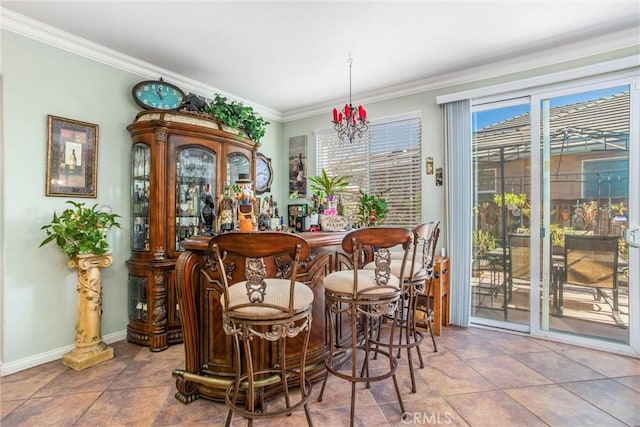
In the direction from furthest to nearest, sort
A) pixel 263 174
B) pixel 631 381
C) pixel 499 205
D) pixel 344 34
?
pixel 263 174 → pixel 499 205 → pixel 344 34 → pixel 631 381

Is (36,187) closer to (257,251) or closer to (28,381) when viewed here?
(28,381)

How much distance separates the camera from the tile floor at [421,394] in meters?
1.79

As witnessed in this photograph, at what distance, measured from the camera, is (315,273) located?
6.92ft

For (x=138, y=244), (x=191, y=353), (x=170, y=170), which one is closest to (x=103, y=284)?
(x=138, y=244)

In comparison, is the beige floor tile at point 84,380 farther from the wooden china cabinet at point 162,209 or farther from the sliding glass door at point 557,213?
the sliding glass door at point 557,213

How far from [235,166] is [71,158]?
1463mm

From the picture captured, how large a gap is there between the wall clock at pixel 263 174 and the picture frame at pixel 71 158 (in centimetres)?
196

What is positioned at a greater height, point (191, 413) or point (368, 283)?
point (368, 283)

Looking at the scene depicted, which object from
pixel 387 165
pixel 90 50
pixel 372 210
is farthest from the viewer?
pixel 387 165

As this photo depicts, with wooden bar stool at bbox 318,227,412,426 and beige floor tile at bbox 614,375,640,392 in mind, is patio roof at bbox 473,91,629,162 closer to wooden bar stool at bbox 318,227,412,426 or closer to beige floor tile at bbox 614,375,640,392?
beige floor tile at bbox 614,375,640,392

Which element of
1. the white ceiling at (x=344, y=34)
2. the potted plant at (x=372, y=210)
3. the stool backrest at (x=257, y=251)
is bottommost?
the stool backrest at (x=257, y=251)

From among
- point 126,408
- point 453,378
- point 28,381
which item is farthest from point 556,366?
point 28,381

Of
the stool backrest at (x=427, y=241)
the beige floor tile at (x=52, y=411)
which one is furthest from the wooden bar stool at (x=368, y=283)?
the beige floor tile at (x=52, y=411)

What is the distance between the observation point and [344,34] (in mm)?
2541
